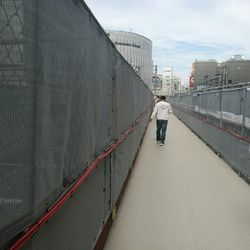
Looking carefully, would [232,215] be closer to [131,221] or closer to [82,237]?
[131,221]

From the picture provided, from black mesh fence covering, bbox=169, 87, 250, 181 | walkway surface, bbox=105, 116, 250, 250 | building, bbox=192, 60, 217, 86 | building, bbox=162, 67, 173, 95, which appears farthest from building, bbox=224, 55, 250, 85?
building, bbox=162, 67, 173, 95

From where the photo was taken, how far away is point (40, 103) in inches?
70.0

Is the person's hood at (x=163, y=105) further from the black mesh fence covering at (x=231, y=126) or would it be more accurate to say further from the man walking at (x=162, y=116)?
the black mesh fence covering at (x=231, y=126)

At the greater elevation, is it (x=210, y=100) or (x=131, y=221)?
(x=210, y=100)

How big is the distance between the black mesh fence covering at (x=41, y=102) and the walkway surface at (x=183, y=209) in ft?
5.77

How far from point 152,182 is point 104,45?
379cm

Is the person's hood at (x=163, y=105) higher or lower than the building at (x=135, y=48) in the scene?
lower

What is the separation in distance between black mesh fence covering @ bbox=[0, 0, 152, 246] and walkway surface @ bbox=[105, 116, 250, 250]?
176cm

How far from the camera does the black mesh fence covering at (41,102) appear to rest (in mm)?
1473

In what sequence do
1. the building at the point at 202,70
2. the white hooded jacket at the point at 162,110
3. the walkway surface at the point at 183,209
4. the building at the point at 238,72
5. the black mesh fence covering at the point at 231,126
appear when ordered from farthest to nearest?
the building at the point at 202,70, the building at the point at 238,72, the white hooded jacket at the point at 162,110, the black mesh fence covering at the point at 231,126, the walkway surface at the point at 183,209

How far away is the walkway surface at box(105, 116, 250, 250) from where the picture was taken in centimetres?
412

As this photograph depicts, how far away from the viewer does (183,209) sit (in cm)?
528

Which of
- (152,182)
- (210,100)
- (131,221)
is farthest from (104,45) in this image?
(210,100)

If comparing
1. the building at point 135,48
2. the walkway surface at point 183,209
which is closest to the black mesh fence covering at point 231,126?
the walkway surface at point 183,209
